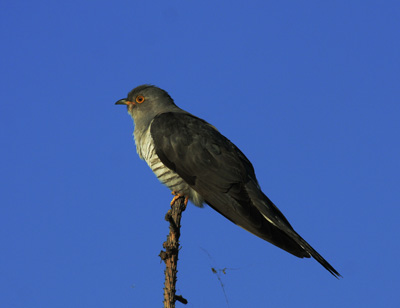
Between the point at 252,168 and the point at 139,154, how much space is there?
126 cm

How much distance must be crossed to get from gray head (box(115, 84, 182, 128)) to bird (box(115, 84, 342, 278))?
397 millimetres

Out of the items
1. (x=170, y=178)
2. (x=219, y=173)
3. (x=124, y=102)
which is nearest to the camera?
(x=219, y=173)

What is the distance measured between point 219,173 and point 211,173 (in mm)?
78

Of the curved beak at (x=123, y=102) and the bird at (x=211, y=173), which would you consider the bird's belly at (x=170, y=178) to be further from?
the curved beak at (x=123, y=102)

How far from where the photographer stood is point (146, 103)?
20.2 ft

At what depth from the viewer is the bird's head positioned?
599 cm

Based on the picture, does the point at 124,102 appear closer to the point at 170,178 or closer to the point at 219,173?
the point at 170,178

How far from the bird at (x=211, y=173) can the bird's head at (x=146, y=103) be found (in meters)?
0.41

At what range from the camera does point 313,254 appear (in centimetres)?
418

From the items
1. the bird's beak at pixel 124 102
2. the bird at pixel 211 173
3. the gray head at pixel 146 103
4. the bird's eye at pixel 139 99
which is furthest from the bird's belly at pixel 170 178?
the bird's beak at pixel 124 102

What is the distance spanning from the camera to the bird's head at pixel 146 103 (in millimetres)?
5992

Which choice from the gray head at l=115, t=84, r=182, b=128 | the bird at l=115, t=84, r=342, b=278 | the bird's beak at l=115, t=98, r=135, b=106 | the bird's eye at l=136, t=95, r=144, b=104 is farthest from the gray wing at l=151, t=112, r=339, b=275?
the bird's beak at l=115, t=98, r=135, b=106

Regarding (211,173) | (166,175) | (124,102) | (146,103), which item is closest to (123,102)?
(124,102)

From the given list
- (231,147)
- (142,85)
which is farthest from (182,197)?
(142,85)
